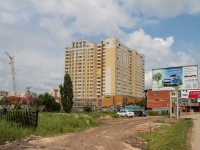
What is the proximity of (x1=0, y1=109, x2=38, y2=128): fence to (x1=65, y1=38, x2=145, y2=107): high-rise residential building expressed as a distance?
87602mm

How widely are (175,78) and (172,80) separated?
19.7 inches

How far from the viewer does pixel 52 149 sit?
33.1 ft

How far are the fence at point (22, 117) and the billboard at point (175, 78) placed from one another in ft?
67.7

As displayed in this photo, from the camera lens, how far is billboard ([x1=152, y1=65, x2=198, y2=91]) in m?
29.0

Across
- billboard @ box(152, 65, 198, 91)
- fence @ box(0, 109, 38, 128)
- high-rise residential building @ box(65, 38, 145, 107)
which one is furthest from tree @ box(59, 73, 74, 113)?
high-rise residential building @ box(65, 38, 145, 107)

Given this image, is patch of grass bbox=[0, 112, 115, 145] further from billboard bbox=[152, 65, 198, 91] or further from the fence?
billboard bbox=[152, 65, 198, 91]

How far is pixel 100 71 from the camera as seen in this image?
111 meters

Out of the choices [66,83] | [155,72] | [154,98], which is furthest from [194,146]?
[154,98]

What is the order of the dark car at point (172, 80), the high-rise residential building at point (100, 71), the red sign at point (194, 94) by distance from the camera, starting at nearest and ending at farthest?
the dark car at point (172, 80)
the red sign at point (194, 94)
the high-rise residential building at point (100, 71)

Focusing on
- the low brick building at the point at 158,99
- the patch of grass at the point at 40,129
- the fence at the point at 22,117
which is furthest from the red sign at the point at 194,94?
the fence at the point at 22,117

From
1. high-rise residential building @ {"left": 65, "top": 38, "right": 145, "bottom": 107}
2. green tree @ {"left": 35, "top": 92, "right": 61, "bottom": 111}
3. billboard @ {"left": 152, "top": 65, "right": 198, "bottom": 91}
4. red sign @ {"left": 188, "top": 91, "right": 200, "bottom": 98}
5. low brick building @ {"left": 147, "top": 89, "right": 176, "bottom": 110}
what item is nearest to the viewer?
billboard @ {"left": 152, "top": 65, "right": 198, "bottom": 91}

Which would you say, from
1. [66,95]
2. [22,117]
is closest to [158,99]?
[66,95]

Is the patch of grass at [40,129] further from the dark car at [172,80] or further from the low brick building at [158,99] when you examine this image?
the low brick building at [158,99]

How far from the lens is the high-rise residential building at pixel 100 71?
351 ft
